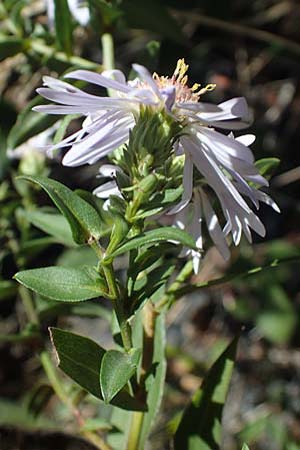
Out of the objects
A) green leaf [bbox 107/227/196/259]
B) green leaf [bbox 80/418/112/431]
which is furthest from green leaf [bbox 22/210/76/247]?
green leaf [bbox 107/227/196/259]

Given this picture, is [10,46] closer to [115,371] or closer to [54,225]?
[54,225]

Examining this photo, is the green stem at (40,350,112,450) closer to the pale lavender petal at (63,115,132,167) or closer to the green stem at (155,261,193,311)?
the green stem at (155,261,193,311)

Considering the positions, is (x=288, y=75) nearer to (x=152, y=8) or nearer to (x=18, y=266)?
(x=152, y=8)

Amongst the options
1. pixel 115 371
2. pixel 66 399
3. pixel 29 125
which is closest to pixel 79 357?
pixel 115 371

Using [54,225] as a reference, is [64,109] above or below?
above

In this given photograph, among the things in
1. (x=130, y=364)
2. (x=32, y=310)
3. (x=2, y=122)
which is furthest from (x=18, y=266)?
(x=130, y=364)

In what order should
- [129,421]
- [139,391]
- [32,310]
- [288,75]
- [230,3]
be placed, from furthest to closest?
[288,75]
[230,3]
[32,310]
[129,421]
[139,391]

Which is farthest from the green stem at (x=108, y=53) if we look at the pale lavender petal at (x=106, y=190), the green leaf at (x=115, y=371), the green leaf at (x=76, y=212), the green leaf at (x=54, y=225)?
the green leaf at (x=115, y=371)
